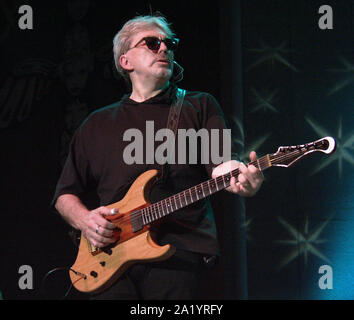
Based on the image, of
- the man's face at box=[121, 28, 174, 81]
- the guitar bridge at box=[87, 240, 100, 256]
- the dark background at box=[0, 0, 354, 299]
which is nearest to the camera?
the guitar bridge at box=[87, 240, 100, 256]

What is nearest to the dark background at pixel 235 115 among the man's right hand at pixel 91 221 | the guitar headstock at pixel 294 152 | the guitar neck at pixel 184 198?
the man's right hand at pixel 91 221

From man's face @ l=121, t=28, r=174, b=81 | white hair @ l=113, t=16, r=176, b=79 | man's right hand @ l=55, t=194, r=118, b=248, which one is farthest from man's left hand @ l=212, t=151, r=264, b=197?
white hair @ l=113, t=16, r=176, b=79

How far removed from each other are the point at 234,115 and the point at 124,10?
1.13m

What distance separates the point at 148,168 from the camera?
2.38 m

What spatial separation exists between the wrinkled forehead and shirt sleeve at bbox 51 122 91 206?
593mm

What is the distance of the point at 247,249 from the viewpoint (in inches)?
126

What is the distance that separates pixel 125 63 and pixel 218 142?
84cm

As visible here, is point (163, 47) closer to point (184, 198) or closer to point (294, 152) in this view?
point (184, 198)

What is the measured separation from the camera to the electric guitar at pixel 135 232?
2.16 meters

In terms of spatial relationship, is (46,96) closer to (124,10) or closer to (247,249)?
(124,10)

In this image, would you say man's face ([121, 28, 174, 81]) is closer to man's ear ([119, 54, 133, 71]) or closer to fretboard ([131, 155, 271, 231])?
man's ear ([119, 54, 133, 71])

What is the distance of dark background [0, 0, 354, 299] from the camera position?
10.3ft
